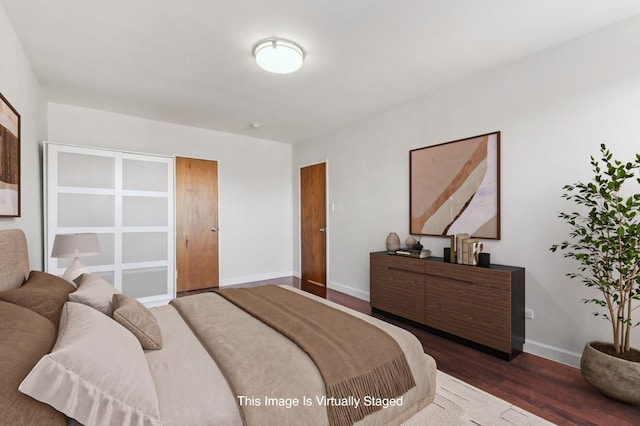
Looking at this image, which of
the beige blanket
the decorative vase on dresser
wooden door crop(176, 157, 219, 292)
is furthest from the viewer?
wooden door crop(176, 157, 219, 292)

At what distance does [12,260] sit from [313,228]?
13.0 feet

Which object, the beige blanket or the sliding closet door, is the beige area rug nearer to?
the beige blanket

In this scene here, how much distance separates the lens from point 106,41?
7.88 ft

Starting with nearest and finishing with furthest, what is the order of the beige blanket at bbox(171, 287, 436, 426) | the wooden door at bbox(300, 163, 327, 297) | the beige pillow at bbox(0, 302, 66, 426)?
the beige pillow at bbox(0, 302, 66, 426)
the beige blanket at bbox(171, 287, 436, 426)
the wooden door at bbox(300, 163, 327, 297)

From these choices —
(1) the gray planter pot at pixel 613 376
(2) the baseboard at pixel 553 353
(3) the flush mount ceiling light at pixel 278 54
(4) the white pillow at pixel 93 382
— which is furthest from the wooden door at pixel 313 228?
(4) the white pillow at pixel 93 382

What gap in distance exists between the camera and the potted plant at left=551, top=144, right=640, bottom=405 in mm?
1883

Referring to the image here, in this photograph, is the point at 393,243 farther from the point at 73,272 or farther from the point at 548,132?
the point at 73,272

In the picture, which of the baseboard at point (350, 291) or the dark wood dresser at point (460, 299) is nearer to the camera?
the dark wood dresser at point (460, 299)

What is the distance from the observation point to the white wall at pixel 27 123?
2117mm

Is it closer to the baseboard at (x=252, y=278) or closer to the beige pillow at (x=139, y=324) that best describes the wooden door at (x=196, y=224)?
the baseboard at (x=252, y=278)

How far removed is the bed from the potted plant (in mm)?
1190

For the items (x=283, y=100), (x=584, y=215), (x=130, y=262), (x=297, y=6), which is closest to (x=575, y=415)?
(x=584, y=215)

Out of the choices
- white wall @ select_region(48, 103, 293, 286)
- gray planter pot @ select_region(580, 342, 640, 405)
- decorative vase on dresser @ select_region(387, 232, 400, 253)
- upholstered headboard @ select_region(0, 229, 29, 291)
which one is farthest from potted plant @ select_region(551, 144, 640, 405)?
white wall @ select_region(48, 103, 293, 286)

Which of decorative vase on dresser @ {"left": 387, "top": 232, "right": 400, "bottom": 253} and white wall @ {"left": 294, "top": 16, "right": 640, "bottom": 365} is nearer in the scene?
white wall @ {"left": 294, "top": 16, "right": 640, "bottom": 365}
